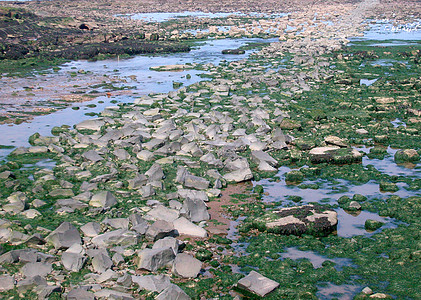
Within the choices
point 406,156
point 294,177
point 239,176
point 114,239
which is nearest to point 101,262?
point 114,239

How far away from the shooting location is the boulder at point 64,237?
7078 mm

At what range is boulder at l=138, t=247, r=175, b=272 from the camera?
21.5ft

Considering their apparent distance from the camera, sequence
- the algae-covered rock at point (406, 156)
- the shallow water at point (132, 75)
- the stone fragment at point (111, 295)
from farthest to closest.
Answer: the shallow water at point (132, 75), the algae-covered rock at point (406, 156), the stone fragment at point (111, 295)

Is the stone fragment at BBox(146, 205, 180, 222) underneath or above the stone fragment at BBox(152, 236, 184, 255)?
underneath

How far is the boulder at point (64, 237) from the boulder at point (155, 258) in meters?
1.21

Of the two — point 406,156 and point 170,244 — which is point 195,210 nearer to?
point 170,244

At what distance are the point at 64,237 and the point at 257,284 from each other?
10.2 feet

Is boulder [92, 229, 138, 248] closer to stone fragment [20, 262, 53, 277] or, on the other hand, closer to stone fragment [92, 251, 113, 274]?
stone fragment [92, 251, 113, 274]

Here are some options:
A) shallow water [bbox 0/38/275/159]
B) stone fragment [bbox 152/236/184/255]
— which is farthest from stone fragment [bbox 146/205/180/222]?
shallow water [bbox 0/38/275/159]

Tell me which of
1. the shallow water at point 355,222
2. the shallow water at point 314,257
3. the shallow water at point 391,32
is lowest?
the shallow water at point 355,222

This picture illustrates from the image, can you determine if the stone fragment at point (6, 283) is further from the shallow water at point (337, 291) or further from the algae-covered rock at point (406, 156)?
the algae-covered rock at point (406, 156)

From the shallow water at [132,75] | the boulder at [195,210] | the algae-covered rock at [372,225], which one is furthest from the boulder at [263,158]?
the shallow water at [132,75]

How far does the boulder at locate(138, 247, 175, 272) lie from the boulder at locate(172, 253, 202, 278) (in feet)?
0.45

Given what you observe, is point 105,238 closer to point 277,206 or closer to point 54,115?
point 277,206
